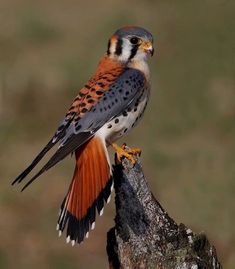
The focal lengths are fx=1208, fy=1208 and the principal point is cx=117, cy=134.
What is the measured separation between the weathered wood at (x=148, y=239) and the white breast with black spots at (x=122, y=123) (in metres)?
1.11

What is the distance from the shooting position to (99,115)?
6633 millimetres

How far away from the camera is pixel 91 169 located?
6.26 metres

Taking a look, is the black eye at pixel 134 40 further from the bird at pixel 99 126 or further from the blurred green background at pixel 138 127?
the blurred green background at pixel 138 127

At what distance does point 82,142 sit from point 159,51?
693 centimetres

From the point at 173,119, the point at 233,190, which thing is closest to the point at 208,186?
the point at 233,190

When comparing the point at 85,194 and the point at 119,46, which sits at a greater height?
the point at 119,46

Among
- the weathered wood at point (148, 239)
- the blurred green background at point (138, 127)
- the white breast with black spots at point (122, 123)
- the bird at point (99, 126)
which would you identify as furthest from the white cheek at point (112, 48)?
the blurred green background at point (138, 127)

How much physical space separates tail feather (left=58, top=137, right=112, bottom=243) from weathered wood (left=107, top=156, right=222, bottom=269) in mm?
390

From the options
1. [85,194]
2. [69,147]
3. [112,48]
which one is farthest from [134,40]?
[85,194]

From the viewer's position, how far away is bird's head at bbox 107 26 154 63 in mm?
7230

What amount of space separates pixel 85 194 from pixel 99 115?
25.6 inches

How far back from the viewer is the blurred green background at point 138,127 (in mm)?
9789

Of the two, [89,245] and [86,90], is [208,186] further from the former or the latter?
[86,90]

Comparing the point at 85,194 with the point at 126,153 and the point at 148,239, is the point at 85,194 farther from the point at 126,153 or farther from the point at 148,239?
the point at 148,239
